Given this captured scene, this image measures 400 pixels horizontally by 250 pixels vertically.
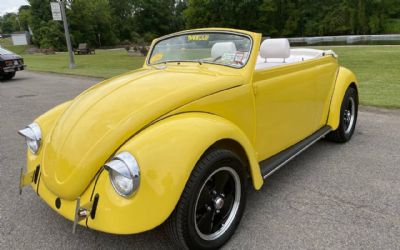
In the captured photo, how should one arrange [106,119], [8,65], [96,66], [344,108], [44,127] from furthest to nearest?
[96,66], [8,65], [344,108], [44,127], [106,119]

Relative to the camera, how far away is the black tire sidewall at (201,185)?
2.16 meters

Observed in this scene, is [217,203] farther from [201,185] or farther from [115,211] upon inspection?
[115,211]

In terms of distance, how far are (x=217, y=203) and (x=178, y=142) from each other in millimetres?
605

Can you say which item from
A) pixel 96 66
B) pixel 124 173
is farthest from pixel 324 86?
pixel 96 66

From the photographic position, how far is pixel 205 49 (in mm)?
3424

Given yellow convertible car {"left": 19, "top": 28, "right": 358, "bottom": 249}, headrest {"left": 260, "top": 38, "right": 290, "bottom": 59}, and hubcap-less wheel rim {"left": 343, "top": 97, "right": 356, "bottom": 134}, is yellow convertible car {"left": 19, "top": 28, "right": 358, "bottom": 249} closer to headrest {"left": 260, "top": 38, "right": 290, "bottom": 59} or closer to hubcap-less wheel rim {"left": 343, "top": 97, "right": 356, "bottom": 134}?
headrest {"left": 260, "top": 38, "right": 290, "bottom": 59}

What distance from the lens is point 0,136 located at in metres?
5.68

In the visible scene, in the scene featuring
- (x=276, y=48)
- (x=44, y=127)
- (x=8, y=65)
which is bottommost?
(x=44, y=127)

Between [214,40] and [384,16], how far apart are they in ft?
169

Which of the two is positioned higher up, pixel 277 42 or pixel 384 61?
pixel 277 42

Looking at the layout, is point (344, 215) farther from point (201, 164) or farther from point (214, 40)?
point (214, 40)

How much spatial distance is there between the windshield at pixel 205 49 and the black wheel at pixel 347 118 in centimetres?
195

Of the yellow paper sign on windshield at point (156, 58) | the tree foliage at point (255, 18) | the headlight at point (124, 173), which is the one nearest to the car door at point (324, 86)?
the yellow paper sign on windshield at point (156, 58)

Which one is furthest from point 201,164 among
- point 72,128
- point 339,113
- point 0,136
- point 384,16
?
point 384,16
